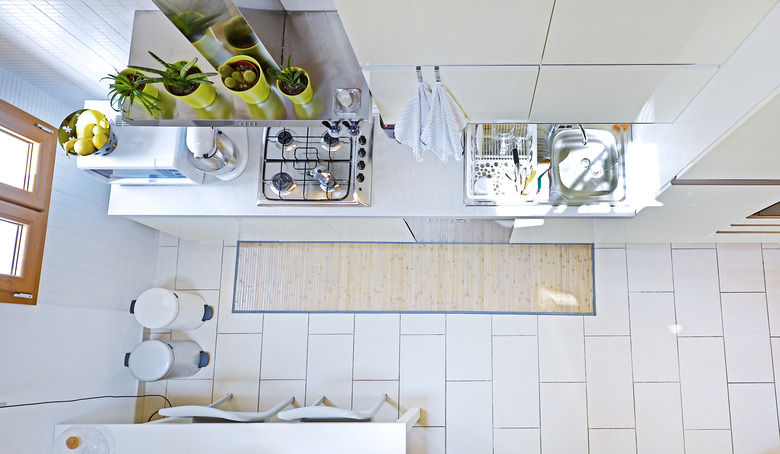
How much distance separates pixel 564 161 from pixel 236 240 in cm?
204

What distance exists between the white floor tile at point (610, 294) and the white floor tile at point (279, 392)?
1.72 metres

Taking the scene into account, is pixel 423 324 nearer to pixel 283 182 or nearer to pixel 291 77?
pixel 283 182

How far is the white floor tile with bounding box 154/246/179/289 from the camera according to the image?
3.66m

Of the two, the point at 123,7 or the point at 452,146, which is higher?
the point at 123,7

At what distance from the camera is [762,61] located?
145 centimetres

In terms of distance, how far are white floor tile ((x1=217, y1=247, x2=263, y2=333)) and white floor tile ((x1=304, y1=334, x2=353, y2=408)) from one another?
36 centimetres

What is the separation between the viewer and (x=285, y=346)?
3498 mm

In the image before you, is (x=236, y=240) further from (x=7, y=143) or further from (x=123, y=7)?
(x=123, y=7)

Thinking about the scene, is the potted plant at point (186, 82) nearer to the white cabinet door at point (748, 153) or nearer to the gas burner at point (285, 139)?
the gas burner at point (285, 139)

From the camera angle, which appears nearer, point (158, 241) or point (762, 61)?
point (762, 61)

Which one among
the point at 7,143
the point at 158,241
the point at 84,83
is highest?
the point at 84,83

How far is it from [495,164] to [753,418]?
6.99ft

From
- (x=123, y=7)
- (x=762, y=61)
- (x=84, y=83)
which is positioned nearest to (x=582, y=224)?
(x=762, y=61)

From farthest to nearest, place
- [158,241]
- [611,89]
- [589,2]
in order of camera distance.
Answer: [158,241] → [611,89] → [589,2]
